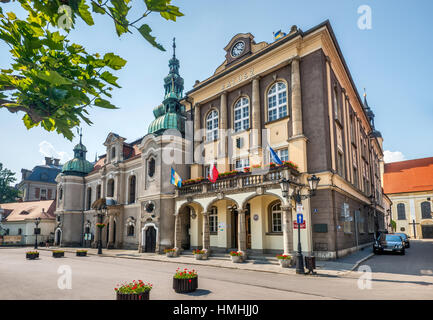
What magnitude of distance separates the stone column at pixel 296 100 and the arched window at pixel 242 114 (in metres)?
4.81

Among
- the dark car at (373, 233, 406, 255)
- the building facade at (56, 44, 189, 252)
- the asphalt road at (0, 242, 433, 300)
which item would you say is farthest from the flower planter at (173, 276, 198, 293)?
the dark car at (373, 233, 406, 255)

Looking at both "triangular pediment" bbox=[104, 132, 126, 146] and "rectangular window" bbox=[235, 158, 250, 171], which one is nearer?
"rectangular window" bbox=[235, 158, 250, 171]

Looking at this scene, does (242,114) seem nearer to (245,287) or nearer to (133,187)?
(133,187)

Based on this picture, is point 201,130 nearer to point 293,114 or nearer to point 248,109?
point 248,109

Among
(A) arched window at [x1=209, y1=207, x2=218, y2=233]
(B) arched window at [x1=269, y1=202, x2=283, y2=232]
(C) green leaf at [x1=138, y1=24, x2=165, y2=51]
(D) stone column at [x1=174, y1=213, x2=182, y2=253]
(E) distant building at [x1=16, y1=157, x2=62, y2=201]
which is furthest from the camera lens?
(E) distant building at [x1=16, y1=157, x2=62, y2=201]

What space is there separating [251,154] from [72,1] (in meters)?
22.3

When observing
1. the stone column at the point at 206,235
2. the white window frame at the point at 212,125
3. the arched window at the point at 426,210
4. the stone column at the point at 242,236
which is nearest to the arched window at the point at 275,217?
the stone column at the point at 242,236

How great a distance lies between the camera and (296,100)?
870 inches

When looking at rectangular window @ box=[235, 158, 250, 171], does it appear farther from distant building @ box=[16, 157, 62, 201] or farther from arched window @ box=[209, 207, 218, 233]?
distant building @ box=[16, 157, 62, 201]

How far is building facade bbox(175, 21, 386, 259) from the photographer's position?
797 inches

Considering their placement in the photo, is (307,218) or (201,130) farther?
(201,130)

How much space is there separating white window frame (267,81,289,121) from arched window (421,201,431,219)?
167 ft
